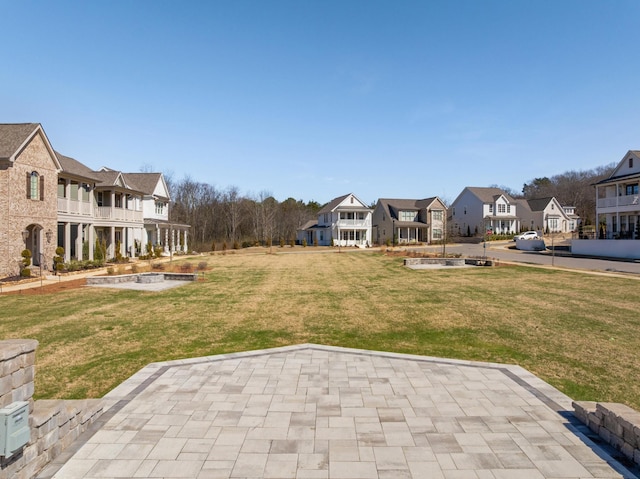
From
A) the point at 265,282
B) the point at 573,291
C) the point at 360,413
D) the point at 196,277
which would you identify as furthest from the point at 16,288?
the point at 573,291

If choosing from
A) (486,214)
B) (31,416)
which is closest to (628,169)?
(486,214)

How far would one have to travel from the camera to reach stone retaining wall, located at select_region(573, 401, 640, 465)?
13.9ft

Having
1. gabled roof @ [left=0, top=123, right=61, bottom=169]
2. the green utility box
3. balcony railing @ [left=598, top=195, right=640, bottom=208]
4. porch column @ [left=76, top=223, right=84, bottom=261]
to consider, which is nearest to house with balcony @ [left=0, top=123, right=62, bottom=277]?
gabled roof @ [left=0, top=123, right=61, bottom=169]

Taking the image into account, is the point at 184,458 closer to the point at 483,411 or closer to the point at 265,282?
the point at 483,411

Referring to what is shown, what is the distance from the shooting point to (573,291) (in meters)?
16.1

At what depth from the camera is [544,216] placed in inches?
2343

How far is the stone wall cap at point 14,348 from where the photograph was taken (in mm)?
3656

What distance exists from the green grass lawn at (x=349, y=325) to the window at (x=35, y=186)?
8841 mm

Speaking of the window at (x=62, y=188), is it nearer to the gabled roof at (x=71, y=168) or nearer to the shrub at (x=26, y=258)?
the gabled roof at (x=71, y=168)

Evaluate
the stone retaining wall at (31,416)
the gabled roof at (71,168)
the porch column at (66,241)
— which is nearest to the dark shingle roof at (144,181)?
the gabled roof at (71,168)

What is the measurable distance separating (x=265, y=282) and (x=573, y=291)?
14154 mm

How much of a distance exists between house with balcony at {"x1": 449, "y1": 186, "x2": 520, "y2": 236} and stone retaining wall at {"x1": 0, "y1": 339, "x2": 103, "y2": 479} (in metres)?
56.2

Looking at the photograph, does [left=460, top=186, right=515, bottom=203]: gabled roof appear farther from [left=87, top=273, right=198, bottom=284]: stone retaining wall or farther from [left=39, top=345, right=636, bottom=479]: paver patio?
[left=39, top=345, right=636, bottom=479]: paver patio

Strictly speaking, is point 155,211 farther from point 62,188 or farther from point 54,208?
point 54,208
